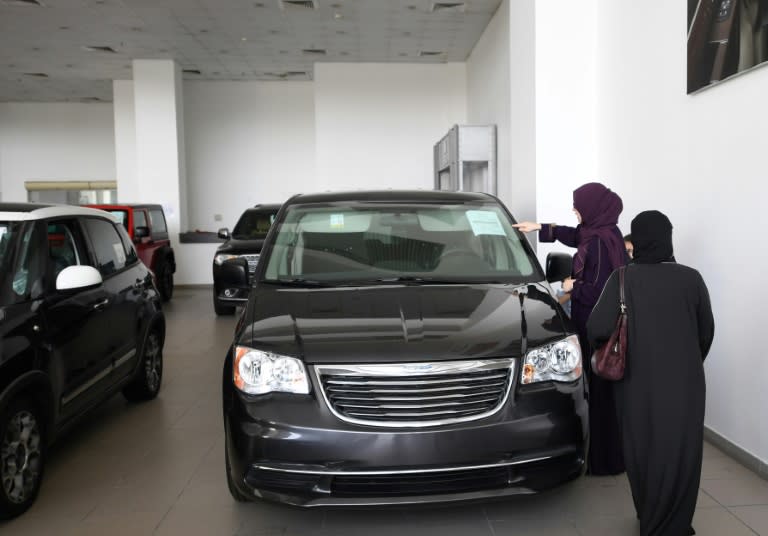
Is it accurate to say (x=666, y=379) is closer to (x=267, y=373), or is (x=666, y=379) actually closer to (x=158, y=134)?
(x=267, y=373)

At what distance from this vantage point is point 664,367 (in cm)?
258

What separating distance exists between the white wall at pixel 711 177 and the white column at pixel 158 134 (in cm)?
983

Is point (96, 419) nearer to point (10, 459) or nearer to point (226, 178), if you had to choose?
point (10, 459)

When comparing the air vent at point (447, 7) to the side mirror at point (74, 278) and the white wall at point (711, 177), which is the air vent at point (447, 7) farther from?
the side mirror at point (74, 278)

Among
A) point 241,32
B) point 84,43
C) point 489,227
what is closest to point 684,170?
point 489,227

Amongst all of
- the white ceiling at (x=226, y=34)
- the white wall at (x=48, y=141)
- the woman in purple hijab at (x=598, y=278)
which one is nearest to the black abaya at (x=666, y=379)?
the woman in purple hijab at (x=598, y=278)

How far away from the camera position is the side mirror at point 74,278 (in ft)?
11.1

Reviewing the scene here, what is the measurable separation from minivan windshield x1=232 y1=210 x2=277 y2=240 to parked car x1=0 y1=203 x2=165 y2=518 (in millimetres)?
4952

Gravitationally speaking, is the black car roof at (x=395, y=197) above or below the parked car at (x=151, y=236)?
above

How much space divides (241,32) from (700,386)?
10397mm

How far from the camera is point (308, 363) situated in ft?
8.39

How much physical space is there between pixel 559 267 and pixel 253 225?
697 centimetres

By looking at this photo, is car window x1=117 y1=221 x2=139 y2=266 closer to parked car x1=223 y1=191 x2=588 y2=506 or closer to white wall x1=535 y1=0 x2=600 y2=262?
parked car x1=223 y1=191 x2=588 y2=506

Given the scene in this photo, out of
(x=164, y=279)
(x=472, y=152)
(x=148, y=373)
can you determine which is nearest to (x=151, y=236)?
(x=164, y=279)
